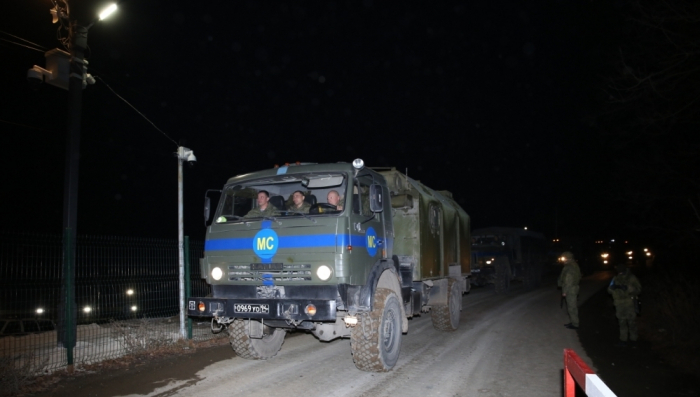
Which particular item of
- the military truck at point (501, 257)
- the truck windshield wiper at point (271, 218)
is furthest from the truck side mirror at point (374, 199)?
the military truck at point (501, 257)

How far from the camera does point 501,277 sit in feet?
65.9

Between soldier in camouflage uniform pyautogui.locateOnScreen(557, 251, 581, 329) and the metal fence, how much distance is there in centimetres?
813

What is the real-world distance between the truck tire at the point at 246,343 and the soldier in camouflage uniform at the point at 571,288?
7.07 metres

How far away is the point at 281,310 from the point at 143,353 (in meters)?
3.42

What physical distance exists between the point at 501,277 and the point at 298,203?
15.4 meters

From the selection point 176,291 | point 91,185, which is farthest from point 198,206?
point 176,291

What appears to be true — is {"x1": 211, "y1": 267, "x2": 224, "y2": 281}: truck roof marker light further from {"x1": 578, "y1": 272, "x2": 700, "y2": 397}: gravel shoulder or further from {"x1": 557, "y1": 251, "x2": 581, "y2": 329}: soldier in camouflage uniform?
{"x1": 557, "y1": 251, "x2": 581, "y2": 329}: soldier in camouflage uniform

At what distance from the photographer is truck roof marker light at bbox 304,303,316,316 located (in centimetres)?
574

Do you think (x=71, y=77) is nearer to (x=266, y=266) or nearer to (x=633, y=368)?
(x=266, y=266)

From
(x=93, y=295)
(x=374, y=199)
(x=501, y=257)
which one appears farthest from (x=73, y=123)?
(x=501, y=257)

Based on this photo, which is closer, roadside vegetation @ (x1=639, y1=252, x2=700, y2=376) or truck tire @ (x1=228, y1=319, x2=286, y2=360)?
truck tire @ (x1=228, y1=319, x2=286, y2=360)

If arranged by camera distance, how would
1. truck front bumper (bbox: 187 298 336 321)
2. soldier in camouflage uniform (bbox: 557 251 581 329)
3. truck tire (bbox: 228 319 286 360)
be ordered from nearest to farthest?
1. truck front bumper (bbox: 187 298 336 321)
2. truck tire (bbox: 228 319 286 360)
3. soldier in camouflage uniform (bbox: 557 251 581 329)

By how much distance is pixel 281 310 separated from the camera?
5895mm

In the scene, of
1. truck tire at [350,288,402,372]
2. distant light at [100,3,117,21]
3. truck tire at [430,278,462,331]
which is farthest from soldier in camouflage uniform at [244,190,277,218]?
truck tire at [430,278,462,331]
